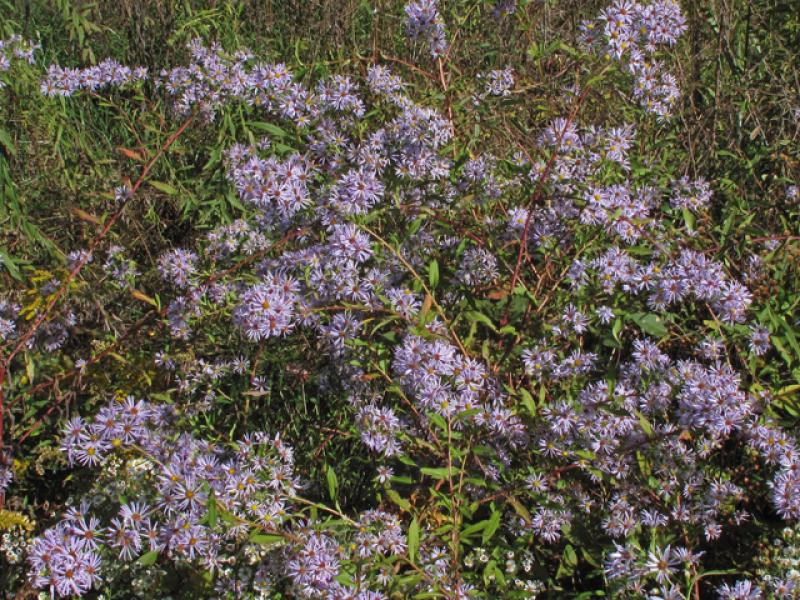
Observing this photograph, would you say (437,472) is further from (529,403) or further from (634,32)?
(634,32)

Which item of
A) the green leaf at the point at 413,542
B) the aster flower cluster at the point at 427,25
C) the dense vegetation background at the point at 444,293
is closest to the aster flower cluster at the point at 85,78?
the dense vegetation background at the point at 444,293

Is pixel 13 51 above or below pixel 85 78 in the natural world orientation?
above

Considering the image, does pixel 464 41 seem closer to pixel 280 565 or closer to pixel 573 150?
pixel 573 150

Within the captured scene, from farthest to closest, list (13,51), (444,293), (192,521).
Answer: (13,51), (444,293), (192,521)

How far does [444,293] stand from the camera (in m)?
2.37

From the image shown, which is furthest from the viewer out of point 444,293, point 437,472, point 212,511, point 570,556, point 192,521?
point 444,293

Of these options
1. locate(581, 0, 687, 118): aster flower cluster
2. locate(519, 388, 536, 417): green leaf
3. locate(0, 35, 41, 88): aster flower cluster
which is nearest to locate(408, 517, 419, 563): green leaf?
locate(519, 388, 536, 417): green leaf

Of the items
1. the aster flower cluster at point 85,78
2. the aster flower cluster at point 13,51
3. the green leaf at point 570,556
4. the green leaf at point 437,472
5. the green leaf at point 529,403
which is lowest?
the green leaf at point 570,556

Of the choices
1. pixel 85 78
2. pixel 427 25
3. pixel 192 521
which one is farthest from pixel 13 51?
pixel 192 521

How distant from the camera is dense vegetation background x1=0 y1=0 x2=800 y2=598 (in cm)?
223

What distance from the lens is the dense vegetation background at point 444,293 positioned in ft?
7.31

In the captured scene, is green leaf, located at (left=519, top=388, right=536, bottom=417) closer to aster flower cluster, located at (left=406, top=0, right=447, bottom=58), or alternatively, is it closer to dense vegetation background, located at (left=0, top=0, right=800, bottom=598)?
dense vegetation background, located at (left=0, top=0, right=800, bottom=598)

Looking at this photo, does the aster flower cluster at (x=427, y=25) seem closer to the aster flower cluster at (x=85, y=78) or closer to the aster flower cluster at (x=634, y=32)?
the aster flower cluster at (x=634, y=32)

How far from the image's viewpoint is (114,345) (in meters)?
2.50
